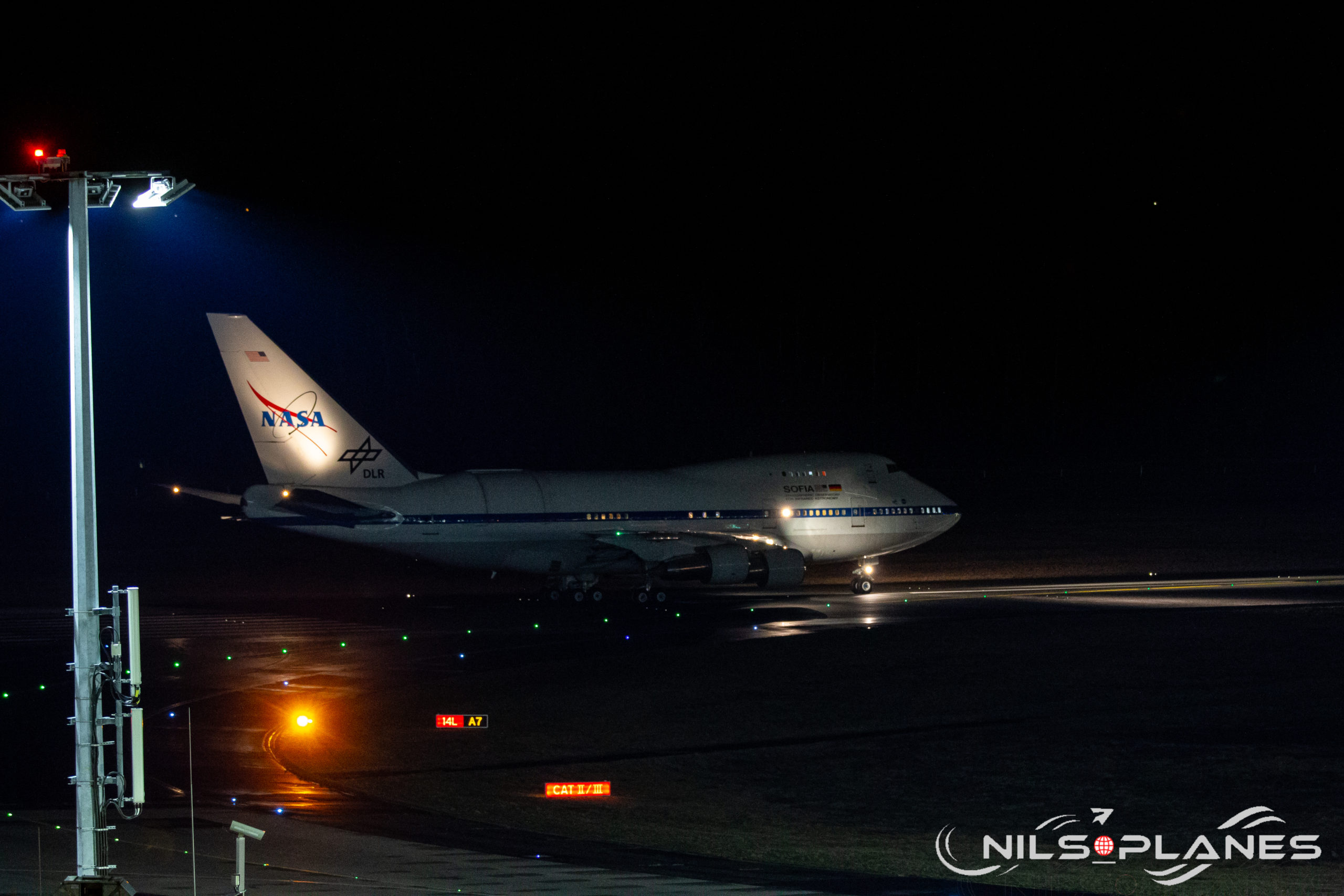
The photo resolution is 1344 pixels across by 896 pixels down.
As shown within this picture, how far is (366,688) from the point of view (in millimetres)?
27672

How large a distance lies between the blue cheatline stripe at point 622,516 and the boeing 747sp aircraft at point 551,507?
41 mm

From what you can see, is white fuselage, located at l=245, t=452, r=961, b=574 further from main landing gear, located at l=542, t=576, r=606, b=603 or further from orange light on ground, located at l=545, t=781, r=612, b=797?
orange light on ground, located at l=545, t=781, r=612, b=797

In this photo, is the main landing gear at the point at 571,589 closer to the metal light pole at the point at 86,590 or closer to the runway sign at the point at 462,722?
the runway sign at the point at 462,722

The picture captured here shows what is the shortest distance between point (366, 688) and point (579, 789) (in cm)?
1026

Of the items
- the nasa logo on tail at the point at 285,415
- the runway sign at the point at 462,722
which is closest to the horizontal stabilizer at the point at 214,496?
the nasa logo on tail at the point at 285,415

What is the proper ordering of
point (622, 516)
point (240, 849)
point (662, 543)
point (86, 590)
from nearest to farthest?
point (240, 849), point (86, 590), point (622, 516), point (662, 543)

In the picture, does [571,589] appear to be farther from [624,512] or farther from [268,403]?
[268,403]

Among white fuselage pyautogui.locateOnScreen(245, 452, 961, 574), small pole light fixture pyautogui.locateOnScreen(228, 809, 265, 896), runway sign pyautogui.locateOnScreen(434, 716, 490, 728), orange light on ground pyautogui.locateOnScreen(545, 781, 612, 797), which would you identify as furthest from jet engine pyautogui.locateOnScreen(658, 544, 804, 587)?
small pole light fixture pyautogui.locateOnScreen(228, 809, 265, 896)

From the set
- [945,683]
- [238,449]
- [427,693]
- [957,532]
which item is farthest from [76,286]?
[238,449]

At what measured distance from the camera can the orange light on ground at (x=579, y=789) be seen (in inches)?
727

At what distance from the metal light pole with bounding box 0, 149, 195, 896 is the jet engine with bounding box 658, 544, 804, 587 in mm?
32871

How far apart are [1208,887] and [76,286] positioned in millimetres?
12644

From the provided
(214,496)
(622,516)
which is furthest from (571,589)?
(214,496)

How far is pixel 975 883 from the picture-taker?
1443 cm
